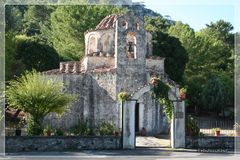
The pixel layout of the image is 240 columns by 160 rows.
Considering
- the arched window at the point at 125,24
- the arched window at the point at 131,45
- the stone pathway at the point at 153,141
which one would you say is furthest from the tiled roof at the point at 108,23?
the stone pathway at the point at 153,141

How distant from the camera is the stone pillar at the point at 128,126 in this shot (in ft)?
82.7

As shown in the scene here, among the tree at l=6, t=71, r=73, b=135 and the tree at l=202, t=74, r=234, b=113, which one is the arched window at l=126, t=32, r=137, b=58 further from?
the tree at l=202, t=74, r=234, b=113

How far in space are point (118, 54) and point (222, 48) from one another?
30.0 m

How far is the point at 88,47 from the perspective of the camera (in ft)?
123

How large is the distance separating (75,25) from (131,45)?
20.5 meters

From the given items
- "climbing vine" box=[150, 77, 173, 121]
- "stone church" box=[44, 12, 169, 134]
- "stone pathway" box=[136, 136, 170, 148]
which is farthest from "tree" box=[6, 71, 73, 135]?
"stone church" box=[44, 12, 169, 134]

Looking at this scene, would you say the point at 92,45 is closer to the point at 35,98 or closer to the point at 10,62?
the point at 10,62

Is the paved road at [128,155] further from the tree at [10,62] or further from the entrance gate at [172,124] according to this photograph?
the tree at [10,62]

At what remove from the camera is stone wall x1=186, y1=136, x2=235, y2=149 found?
25719mm

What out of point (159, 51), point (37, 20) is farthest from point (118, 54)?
point (37, 20)

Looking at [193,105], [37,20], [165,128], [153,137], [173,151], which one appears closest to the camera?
[173,151]

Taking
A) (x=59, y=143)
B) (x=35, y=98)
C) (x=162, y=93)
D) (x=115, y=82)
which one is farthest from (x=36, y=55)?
A: (x=162, y=93)

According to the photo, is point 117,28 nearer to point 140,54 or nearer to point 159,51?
point 140,54

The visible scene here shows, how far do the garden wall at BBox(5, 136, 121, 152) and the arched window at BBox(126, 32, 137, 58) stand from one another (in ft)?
31.2
